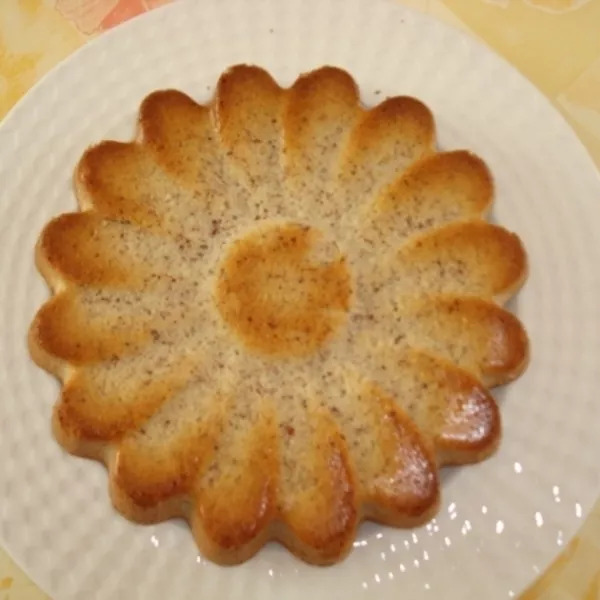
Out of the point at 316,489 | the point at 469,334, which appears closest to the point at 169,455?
the point at 316,489

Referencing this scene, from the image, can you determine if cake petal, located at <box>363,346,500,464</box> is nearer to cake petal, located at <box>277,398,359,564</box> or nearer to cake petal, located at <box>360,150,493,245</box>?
cake petal, located at <box>277,398,359,564</box>

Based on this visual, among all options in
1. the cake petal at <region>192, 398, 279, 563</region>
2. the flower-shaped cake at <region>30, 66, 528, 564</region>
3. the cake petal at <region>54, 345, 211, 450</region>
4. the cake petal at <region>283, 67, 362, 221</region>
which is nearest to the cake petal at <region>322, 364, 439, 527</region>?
the flower-shaped cake at <region>30, 66, 528, 564</region>

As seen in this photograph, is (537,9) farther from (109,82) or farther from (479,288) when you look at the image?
(109,82)

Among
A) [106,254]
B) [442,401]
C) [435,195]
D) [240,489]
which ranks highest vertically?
[435,195]

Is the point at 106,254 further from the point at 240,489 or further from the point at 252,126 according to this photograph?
the point at 240,489

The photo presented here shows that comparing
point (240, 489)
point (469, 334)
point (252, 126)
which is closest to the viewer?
point (240, 489)

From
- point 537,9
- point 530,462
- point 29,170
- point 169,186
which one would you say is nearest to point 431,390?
point 530,462
